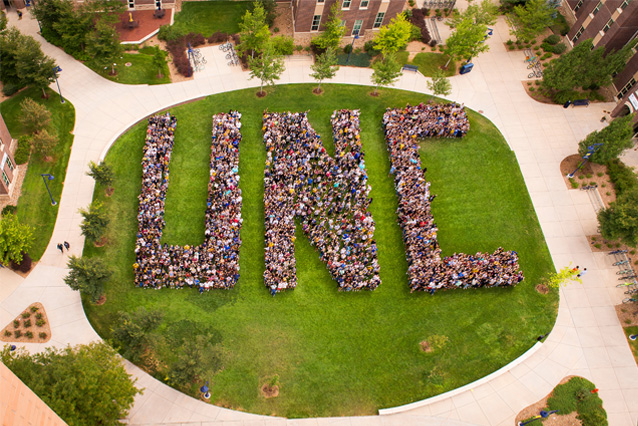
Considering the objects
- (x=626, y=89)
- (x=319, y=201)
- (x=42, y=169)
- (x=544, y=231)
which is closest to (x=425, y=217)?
(x=319, y=201)

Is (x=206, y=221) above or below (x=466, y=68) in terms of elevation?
below

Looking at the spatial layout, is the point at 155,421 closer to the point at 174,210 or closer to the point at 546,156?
the point at 174,210

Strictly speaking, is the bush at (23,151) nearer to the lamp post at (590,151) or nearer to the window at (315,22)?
the window at (315,22)

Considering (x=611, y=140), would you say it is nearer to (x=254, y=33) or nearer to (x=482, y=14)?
(x=482, y=14)

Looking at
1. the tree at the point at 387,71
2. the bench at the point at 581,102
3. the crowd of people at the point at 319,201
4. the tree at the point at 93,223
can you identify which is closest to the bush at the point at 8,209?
the tree at the point at 93,223

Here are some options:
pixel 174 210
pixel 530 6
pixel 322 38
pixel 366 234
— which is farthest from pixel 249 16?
pixel 530 6
